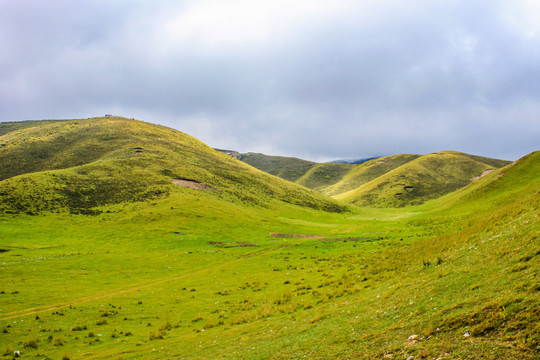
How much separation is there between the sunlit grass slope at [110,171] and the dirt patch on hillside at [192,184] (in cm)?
82

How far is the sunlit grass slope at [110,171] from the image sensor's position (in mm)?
82438

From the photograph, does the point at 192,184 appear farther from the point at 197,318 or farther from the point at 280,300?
the point at 280,300

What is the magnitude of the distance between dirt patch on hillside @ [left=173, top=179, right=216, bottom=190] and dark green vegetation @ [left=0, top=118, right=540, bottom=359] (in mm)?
16218

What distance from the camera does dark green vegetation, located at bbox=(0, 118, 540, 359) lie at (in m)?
10.2

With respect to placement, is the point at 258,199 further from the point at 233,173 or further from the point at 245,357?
the point at 245,357

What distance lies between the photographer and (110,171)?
106000mm

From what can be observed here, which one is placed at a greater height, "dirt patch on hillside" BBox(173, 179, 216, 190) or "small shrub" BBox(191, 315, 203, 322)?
"dirt patch on hillside" BBox(173, 179, 216, 190)

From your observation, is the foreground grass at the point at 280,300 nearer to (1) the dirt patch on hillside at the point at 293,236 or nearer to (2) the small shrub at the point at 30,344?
(2) the small shrub at the point at 30,344

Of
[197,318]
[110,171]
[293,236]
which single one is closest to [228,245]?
[293,236]

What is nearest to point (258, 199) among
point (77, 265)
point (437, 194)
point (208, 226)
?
point (208, 226)

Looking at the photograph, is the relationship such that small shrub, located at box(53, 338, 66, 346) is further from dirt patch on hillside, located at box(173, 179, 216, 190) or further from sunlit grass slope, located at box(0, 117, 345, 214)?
dirt patch on hillside, located at box(173, 179, 216, 190)

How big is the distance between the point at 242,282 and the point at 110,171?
94.1m

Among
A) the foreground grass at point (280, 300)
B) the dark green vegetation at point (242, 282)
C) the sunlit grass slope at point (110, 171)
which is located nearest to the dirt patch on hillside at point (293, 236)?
the dark green vegetation at point (242, 282)

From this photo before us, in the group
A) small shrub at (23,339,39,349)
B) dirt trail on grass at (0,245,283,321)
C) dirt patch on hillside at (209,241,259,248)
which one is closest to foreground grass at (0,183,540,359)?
small shrub at (23,339,39,349)
